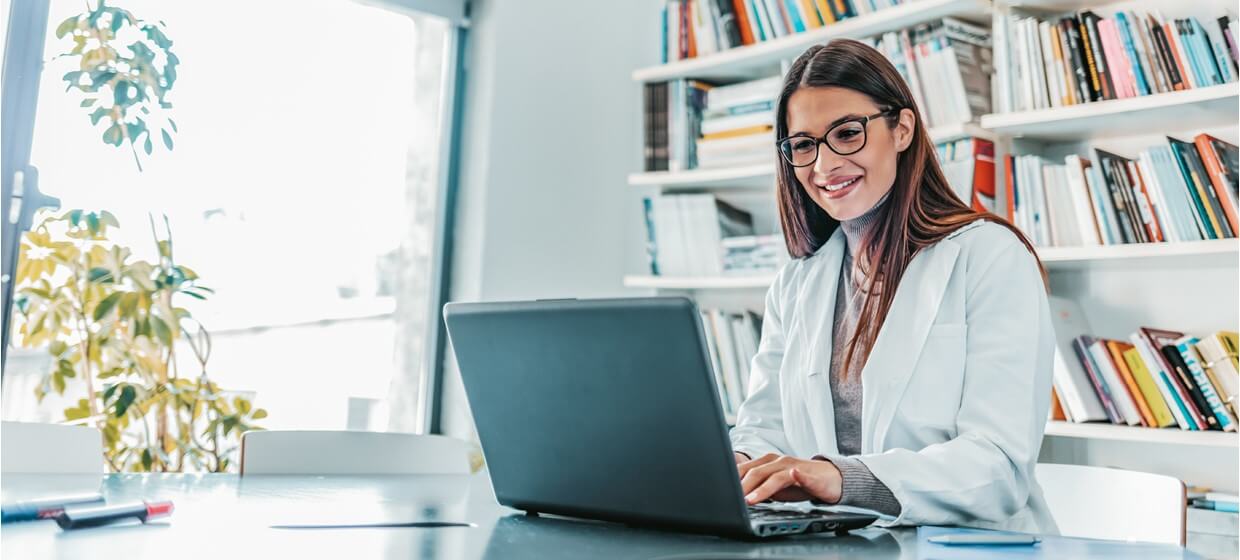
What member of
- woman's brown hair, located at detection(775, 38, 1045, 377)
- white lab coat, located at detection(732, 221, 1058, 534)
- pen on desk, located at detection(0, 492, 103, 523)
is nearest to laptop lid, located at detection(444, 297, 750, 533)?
white lab coat, located at detection(732, 221, 1058, 534)

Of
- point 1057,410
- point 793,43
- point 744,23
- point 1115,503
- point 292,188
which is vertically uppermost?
point 744,23

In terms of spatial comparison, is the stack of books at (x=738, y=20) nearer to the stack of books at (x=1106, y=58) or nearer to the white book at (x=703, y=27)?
the white book at (x=703, y=27)

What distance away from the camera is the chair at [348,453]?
5.43ft

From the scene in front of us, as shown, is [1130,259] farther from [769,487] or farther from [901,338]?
[769,487]

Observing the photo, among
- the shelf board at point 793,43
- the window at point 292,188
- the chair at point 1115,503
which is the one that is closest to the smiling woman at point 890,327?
the chair at point 1115,503

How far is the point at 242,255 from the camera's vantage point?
8.96 feet

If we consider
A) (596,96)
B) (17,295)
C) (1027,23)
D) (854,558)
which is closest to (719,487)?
(854,558)

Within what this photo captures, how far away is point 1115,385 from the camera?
2.17 meters

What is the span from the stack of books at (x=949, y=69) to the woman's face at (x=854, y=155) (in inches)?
40.3

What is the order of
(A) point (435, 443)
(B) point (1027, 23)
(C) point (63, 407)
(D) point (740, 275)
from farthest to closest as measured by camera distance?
(D) point (740, 275) < (C) point (63, 407) < (B) point (1027, 23) < (A) point (435, 443)

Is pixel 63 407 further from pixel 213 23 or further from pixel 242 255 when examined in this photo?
pixel 213 23

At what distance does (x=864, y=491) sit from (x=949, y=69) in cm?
162

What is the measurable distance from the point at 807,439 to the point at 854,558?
2.00ft

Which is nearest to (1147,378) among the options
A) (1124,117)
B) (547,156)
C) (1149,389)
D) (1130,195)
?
(1149,389)
